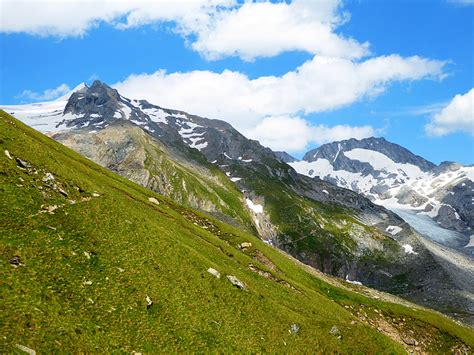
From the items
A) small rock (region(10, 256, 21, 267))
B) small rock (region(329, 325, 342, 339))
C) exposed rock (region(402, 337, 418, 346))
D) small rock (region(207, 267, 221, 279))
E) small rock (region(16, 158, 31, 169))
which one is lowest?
exposed rock (region(402, 337, 418, 346))

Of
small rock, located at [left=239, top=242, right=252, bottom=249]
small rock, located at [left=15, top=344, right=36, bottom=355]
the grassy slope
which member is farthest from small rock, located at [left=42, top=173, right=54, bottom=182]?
small rock, located at [left=239, top=242, right=252, bottom=249]

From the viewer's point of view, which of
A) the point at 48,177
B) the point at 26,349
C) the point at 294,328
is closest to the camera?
the point at 26,349

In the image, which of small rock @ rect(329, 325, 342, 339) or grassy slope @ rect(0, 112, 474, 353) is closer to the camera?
grassy slope @ rect(0, 112, 474, 353)

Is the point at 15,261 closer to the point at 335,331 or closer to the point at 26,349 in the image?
the point at 26,349

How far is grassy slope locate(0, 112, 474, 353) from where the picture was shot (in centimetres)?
2647

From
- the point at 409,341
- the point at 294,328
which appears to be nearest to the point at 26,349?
the point at 294,328

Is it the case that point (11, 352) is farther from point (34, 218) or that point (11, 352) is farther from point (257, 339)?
point (257, 339)

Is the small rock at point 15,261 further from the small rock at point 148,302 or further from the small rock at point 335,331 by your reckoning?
the small rock at point 335,331

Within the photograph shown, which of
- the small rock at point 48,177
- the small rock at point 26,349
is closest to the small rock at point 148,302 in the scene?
the small rock at point 26,349

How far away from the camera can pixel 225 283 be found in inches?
1630

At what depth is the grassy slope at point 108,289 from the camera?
26.5 metres

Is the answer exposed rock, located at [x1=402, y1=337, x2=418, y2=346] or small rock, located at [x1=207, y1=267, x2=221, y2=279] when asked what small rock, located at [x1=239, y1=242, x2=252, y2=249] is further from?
small rock, located at [x1=207, y1=267, x2=221, y2=279]

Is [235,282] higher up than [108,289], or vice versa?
[235,282]

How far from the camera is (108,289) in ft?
103
